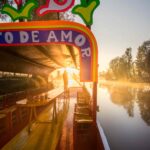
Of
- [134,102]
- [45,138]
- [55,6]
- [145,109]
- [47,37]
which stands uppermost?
[55,6]

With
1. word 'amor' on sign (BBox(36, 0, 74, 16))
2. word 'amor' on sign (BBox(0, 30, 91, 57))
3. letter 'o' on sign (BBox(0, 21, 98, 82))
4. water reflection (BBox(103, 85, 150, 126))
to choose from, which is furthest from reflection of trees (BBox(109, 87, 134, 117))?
word 'amor' on sign (BBox(36, 0, 74, 16))

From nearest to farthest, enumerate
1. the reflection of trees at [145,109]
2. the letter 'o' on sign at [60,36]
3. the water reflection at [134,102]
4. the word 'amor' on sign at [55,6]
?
the letter 'o' on sign at [60,36], the word 'amor' on sign at [55,6], the reflection of trees at [145,109], the water reflection at [134,102]

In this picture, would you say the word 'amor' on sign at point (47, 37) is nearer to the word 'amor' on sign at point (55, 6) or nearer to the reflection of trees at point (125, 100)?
the word 'amor' on sign at point (55, 6)

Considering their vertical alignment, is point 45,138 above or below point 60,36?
below

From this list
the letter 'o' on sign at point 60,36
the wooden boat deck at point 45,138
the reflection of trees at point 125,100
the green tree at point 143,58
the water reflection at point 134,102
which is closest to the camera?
the letter 'o' on sign at point 60,36

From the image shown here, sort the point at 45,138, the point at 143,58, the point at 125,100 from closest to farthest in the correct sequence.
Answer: the point at 45,138, the point at 125,100, the point at 143,58

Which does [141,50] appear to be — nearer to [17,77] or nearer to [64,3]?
[17,77]

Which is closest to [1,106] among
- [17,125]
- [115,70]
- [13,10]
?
[17,125]

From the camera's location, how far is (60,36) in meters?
4.60

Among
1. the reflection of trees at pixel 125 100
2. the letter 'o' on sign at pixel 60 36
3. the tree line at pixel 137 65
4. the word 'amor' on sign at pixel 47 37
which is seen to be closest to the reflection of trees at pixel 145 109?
the reflection of trees at pixel 125 100

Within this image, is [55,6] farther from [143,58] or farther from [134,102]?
[143,58]

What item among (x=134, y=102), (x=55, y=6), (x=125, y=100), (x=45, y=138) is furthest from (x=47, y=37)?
(x=125, y=100)

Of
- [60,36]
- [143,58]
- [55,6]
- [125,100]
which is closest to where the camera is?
[60,36]

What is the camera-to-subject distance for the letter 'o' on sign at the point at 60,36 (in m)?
4.44
